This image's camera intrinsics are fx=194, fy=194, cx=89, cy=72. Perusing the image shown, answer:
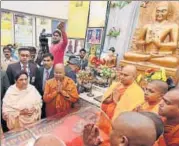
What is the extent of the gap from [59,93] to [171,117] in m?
0.88

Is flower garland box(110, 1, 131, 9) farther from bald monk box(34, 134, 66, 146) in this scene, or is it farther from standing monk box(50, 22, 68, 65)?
bald monk box(34, 134, 66, 146)

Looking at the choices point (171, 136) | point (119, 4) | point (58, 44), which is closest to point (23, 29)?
point (58, 44)

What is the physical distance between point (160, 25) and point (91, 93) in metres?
1.18

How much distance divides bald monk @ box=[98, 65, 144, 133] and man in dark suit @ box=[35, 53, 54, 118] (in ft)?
1.73

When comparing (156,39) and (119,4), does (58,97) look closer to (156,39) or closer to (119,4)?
(156,39)

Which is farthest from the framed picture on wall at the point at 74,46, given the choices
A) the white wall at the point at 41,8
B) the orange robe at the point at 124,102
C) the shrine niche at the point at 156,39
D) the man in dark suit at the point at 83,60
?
the orange robe at the point at 124,102

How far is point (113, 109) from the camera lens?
1380 mm

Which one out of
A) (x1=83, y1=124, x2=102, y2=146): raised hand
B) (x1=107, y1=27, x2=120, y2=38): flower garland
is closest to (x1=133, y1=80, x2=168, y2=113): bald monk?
(x1=83, y1=124, x2=102, y2=146): raised hand

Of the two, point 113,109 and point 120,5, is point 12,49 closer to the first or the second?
point 113,109

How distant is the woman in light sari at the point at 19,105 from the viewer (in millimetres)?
1335

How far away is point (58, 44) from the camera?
6.21 feet

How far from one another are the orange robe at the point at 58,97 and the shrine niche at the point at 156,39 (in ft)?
2.96

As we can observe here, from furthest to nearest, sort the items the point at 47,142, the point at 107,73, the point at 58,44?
the point at 107,73 < the point at 58,44 < the point at 47,142

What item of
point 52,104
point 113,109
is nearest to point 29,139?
point 52,104
